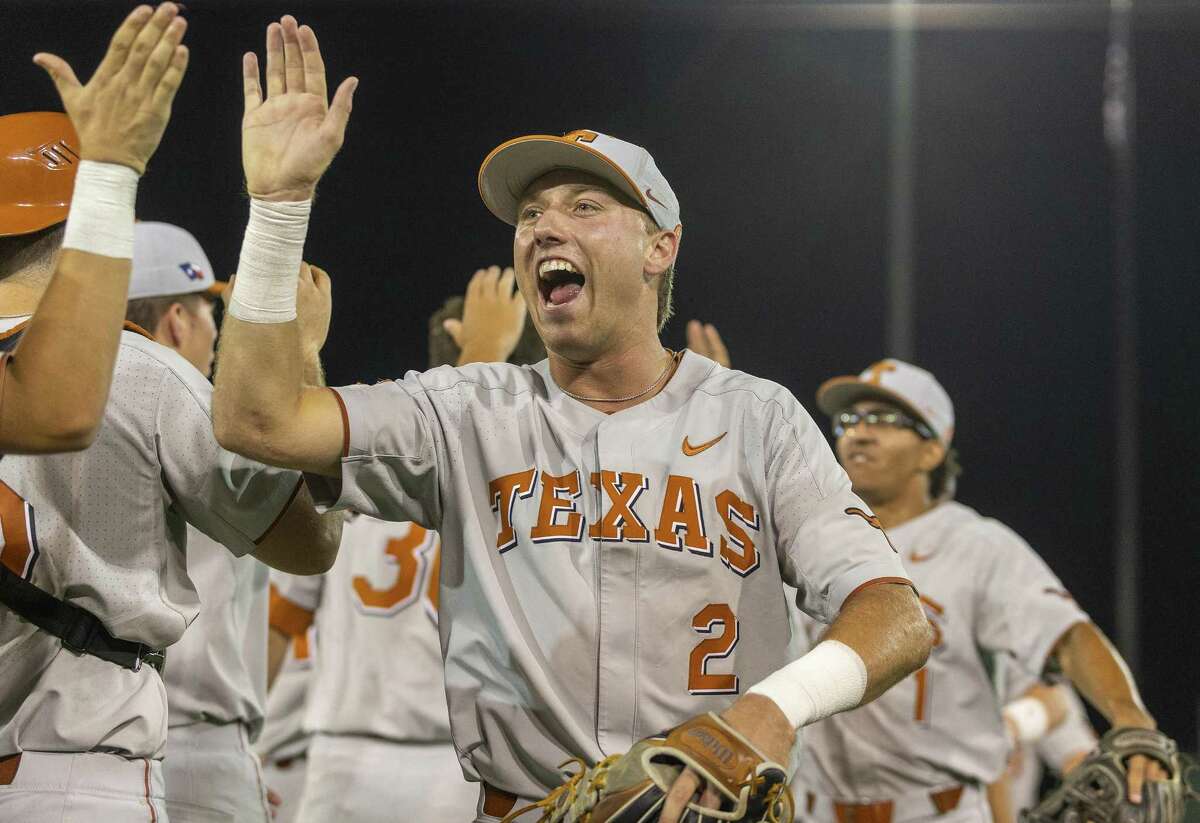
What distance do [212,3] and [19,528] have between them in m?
8.12

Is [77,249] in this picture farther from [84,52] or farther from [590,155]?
[84,52]

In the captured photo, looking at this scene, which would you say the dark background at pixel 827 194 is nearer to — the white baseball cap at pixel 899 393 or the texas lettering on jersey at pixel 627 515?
the white baseball cap at pixel 899 393

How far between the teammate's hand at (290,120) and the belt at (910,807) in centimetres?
370

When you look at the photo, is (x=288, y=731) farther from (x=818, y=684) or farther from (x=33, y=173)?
(x=818, y=684)

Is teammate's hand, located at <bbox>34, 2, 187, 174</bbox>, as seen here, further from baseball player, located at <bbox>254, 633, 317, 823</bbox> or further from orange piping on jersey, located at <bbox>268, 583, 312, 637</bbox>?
baseball player, located at <bbox>254, 633, 317, 823</bbox>

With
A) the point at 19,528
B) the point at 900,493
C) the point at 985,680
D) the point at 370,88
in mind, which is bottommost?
the point at 985,680

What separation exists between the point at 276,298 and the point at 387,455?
364mm

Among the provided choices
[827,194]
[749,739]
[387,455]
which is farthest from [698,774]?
[827,194]

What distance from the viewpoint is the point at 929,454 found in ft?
19.5

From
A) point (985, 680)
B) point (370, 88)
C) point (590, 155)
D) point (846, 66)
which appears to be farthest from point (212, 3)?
point (590, 155)

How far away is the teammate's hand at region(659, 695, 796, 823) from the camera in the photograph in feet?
6.81

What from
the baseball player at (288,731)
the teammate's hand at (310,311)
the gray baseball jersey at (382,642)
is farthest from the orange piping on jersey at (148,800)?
the baseball player at (288,731)

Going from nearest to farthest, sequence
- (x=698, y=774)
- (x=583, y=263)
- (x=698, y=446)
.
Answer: (x=698, y=774) < (x=698, y=446) < (x=583, y=263)

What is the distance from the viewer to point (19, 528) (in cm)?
245
